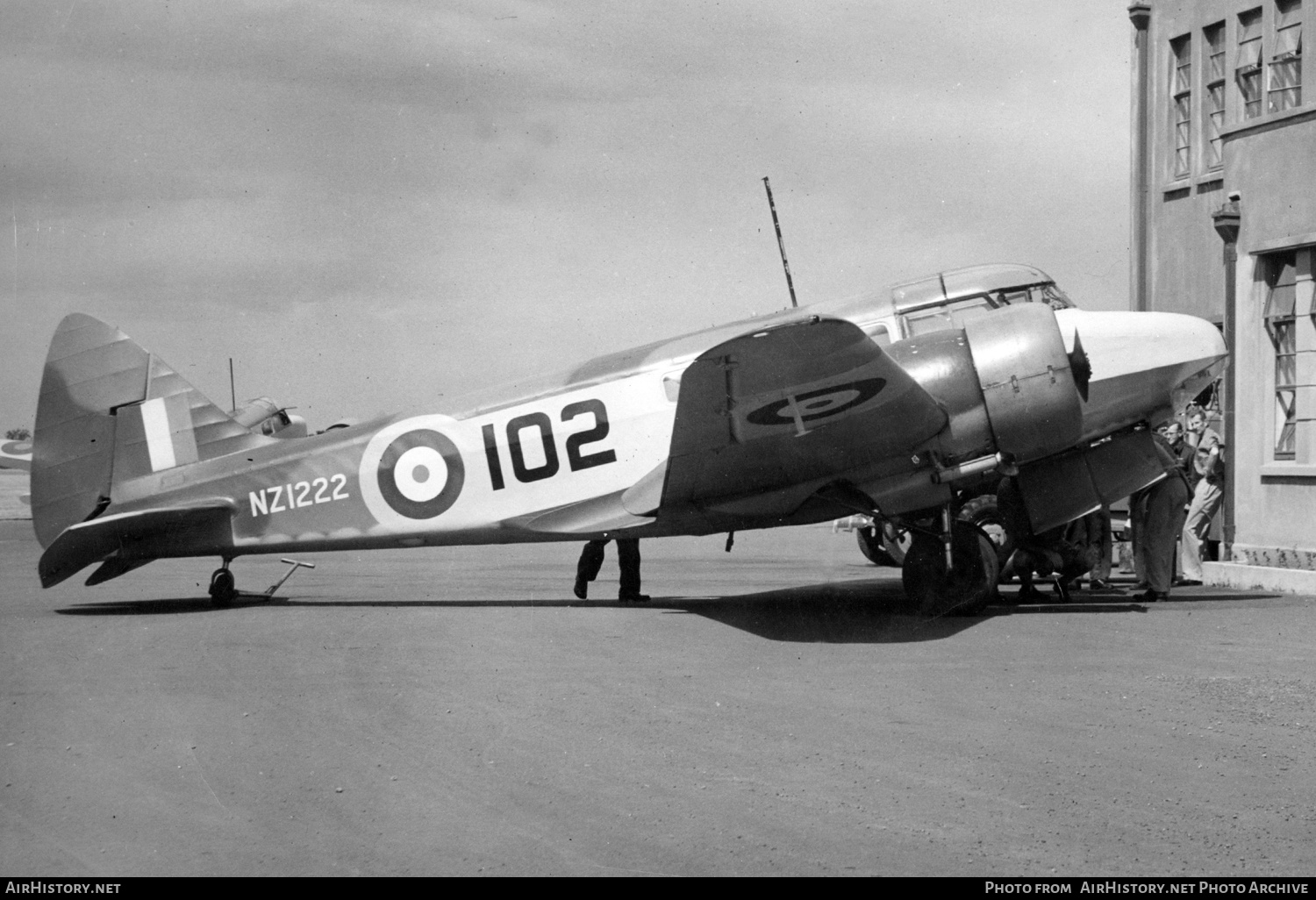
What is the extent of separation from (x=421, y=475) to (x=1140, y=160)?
14.1 metres

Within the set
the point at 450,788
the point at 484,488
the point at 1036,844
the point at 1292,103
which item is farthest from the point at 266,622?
the point at 1292,103

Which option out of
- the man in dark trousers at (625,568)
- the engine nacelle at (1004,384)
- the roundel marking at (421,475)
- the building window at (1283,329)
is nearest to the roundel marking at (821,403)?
the engine nacelle at (1004,384)

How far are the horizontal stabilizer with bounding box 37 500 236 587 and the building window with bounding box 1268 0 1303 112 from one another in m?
15.5

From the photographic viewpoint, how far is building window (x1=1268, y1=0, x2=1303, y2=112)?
683 inches

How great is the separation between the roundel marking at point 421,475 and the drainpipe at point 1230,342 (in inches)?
363

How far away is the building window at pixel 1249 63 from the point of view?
59.4 ft

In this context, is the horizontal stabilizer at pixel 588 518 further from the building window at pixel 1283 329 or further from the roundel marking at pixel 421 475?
the building window at pixel 1283 329

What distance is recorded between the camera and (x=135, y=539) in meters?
12.2

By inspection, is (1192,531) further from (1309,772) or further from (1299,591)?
(1309,772)

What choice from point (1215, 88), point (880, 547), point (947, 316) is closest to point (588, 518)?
point (947, 316)

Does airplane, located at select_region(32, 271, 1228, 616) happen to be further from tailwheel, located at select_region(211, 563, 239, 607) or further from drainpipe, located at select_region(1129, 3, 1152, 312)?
drainpipe, located at select_region(1129, 3, 1152, 312)

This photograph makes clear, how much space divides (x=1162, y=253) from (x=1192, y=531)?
7.57m

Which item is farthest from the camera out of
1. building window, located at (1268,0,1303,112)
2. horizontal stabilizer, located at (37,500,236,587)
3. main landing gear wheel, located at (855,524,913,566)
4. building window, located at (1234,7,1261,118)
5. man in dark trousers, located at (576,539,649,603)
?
building window, located at (1234,7,1261,118)

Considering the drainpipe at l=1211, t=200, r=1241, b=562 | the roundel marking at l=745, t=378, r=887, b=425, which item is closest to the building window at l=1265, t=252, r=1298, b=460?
the drainpipe at l=1211, t=200, r=1241, b=562
